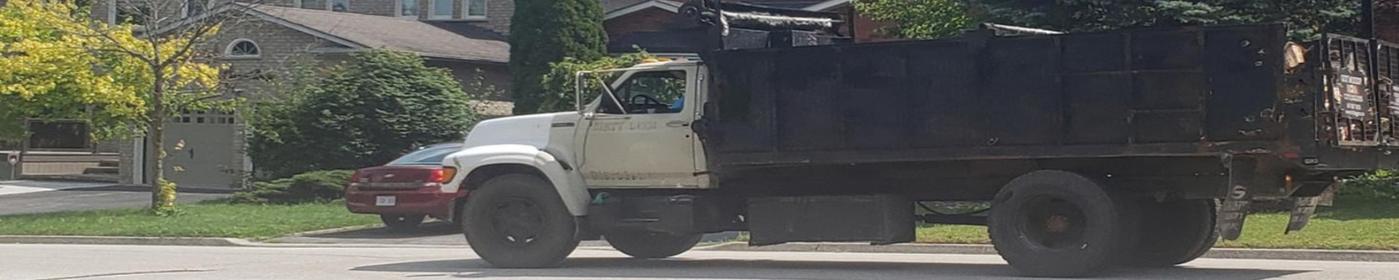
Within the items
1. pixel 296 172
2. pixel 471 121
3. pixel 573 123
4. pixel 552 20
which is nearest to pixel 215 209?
pixel 296 172

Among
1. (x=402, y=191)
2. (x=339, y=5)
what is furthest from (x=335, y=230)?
(x=339, y=5)

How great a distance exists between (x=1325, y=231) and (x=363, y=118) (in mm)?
16966

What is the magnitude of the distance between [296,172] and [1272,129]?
21559 millimetres

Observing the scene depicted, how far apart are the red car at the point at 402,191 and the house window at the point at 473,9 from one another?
1962cm

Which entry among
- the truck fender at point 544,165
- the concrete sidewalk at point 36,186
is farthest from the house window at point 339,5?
the truck fender at point 544,165

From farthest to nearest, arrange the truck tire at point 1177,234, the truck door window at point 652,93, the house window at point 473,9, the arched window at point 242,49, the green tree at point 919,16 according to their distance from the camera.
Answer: the house window at point 473,9
the arched window at point 242,49
the green tree at point 919,16
the truck door window at point 652,93
the truck tire at point 1177,234

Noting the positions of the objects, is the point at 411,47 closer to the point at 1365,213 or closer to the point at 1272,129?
the point at 1365,213

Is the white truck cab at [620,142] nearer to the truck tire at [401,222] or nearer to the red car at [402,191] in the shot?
the red car at [402,191]

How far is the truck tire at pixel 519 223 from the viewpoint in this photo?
15758 millimetres

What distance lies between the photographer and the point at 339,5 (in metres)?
44.4

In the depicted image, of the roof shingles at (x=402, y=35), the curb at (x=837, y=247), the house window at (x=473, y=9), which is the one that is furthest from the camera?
the house window at (x=473, y=9)

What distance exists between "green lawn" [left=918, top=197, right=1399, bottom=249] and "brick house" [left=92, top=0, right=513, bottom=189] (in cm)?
1616

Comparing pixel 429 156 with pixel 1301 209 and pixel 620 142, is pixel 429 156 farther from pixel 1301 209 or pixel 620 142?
pixel 1301 209

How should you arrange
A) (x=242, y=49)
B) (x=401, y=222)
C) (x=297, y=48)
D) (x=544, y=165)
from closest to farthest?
1. (x=544, y=165)
2. (x=401, y=222)
3. (x=297, y=48)
4. (x=242, y=49)
